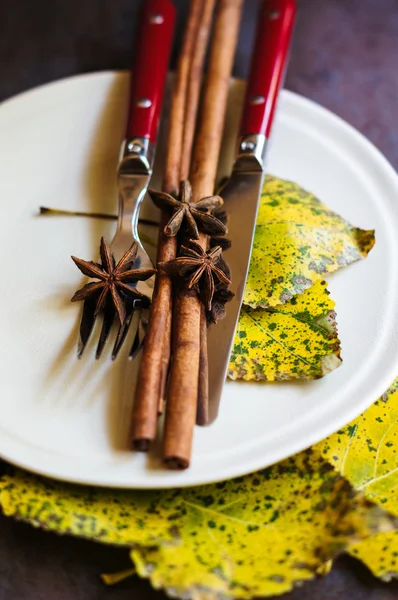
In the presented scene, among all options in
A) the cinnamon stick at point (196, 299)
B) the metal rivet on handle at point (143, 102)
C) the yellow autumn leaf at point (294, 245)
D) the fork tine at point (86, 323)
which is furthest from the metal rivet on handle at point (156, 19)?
the fork tine at point (86, 323)

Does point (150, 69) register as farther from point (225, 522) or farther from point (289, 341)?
point (225, 522)

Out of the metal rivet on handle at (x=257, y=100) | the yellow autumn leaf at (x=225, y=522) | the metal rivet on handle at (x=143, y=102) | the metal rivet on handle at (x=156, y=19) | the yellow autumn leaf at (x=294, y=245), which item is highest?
the metal rivet on handle at (x=156, y=19)

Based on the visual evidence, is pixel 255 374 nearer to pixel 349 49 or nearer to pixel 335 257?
pixel 335 257

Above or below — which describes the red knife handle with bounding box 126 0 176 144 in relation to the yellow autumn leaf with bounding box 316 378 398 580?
above

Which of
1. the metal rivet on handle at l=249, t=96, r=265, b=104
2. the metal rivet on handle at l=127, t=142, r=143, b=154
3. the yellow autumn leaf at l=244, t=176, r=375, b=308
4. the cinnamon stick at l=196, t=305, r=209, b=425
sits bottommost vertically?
the cinnamon stick at l=196, t=305, r=209, b=425

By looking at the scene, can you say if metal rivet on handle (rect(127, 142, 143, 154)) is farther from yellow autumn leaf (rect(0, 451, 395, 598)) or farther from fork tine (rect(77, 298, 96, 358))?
yellow autumn leaf (rect(0, 451, 395, 598))

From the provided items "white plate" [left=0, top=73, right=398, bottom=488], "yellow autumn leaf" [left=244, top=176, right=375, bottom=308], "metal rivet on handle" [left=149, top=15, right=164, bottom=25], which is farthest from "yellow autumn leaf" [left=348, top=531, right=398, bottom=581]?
"metal rivet on handle" [left=149, top=15, right=164, bottom=25]

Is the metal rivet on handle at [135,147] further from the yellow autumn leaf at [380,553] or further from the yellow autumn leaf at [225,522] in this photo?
the yellow autumn leaf at [380,553]
